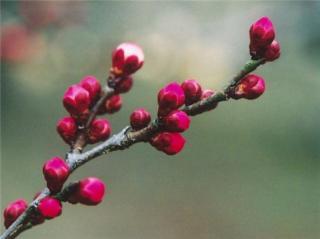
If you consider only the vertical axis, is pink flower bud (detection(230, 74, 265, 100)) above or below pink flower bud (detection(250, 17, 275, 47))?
below

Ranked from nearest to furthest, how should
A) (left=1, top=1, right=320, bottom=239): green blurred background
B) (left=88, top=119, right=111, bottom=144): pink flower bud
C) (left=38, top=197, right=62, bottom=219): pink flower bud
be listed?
1. (left=38, top=197, right=62, bottom=219): pink flower bud
2. (left=88, top=119, right=111, bottom=144): pink flower bud
3. (left=1, top=1, right=320, bottom=239): green blurred background

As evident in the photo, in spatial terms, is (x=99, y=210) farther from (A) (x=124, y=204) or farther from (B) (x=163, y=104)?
(B) (x=163, y=104)

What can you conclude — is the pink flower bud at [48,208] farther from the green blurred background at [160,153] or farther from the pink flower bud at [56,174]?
the green blurred background at [160,153]

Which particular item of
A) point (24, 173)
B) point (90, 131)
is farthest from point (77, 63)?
point (90, 131)

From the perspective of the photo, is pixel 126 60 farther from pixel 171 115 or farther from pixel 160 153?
pixel 160 153

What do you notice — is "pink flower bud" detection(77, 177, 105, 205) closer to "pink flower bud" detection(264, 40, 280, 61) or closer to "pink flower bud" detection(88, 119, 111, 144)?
"pink flower bud" detection(88, 119, 111, 144)

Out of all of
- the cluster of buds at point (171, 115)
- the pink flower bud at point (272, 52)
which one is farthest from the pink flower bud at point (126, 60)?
the pink flower bud at point (272, 52)

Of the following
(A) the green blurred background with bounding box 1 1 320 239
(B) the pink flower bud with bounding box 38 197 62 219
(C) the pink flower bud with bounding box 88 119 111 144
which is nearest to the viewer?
(B) the pink flower bud with bounding box 38 197 62 219

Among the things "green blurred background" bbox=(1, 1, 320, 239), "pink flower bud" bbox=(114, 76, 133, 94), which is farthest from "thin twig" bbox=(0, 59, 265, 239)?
"green blurred background" bbox=(1, 1, 320, 239)
